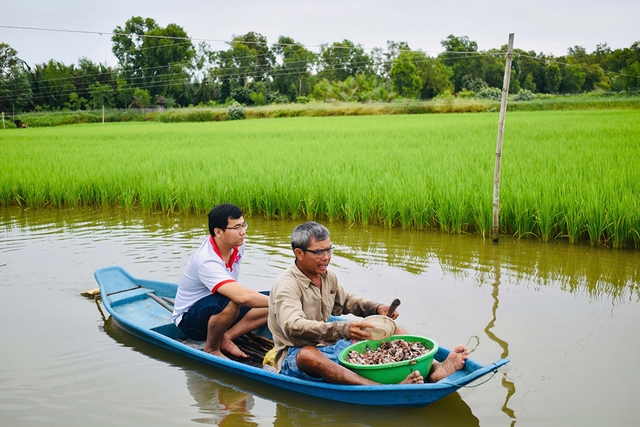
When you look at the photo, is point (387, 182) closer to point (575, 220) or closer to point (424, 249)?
point (424, 249)

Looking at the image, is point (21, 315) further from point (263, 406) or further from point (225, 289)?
point (263, 406)

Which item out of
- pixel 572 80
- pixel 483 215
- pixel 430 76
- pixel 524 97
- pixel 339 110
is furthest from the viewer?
pixel 572 80

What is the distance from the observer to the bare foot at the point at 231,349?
3963mm

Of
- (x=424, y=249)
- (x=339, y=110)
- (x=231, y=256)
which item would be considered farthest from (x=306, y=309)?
(x=339, y=110)

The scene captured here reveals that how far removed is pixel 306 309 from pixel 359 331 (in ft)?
1.37

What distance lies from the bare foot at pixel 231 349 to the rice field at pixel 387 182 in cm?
378

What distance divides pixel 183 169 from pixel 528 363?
25.4 feet

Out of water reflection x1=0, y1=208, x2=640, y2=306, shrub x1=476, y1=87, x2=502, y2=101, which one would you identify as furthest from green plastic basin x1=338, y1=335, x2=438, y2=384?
shrub x1=476, y1=87, x2=502, y2=101

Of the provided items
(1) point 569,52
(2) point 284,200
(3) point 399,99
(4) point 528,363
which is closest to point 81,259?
(2) point 284,200

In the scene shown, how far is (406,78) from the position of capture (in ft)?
128

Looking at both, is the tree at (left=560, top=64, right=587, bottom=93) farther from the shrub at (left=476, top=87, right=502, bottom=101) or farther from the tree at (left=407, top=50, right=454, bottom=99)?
the tree at (left=407, top=50, right=454, bottom=99)

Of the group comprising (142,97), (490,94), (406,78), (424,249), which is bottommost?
(424,249)

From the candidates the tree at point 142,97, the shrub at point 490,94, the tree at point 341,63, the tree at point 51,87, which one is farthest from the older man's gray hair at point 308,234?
the tree at point 341,63

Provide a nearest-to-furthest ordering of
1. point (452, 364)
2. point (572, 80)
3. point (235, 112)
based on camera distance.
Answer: point (452, 364)
point (235, 112)
point (572, 80)
